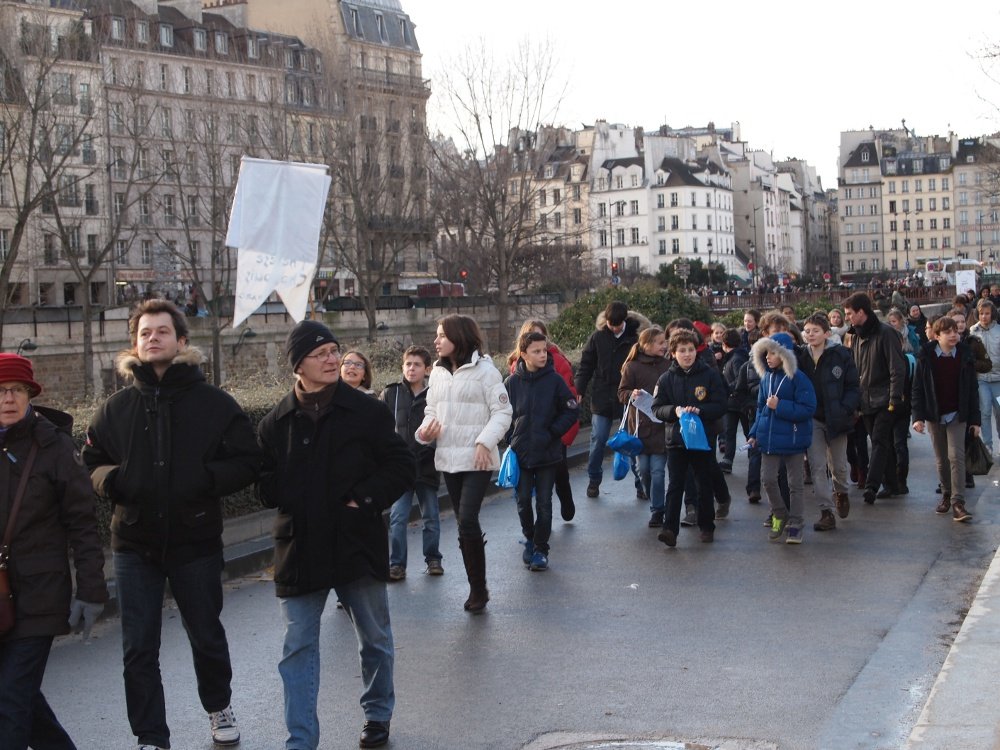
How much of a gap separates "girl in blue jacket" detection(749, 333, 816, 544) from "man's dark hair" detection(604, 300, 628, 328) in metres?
2.84

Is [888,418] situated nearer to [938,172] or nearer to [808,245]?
[938,172]

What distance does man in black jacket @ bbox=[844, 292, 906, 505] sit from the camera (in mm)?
11898

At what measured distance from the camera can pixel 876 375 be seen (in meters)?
12.2

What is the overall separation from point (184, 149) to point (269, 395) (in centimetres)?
3570

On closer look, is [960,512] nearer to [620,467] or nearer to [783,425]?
[783,425]

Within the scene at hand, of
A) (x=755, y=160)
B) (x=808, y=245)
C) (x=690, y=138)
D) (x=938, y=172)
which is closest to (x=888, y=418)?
(x=690, y=138)

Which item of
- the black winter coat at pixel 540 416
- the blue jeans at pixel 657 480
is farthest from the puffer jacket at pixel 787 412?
the black winter coat at pixel 540 416

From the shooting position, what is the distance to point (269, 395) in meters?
12.8

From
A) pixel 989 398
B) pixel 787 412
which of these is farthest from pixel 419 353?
pixel 989 398

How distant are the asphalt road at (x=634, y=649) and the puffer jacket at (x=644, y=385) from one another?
1000mm

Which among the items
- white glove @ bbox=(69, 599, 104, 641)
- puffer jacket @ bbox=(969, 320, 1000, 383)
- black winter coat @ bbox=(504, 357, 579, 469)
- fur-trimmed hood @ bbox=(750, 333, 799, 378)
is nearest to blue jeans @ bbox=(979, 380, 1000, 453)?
puffer jacket @ bbox=(969, 320, 1000, 383)

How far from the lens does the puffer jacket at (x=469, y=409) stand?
8.36m

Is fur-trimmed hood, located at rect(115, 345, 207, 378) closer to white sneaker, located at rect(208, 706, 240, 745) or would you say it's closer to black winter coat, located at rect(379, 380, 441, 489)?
white sneaker, located at rect(208, 706, 240, 745)

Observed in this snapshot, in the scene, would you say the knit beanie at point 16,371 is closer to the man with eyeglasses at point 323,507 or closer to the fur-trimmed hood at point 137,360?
the fur-trimmed hood at point 137,360
